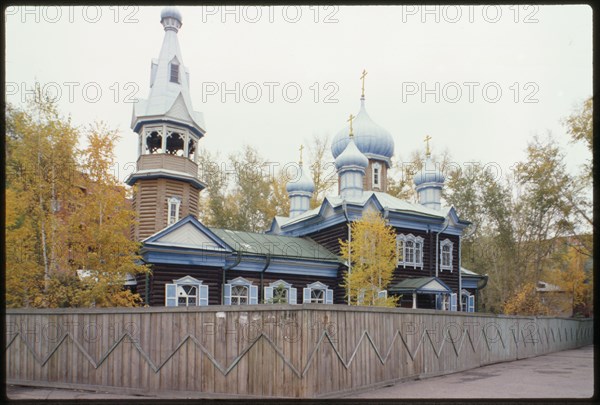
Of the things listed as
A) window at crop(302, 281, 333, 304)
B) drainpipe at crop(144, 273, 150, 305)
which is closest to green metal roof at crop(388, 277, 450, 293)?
window at crop(302, 281, 333, 304)

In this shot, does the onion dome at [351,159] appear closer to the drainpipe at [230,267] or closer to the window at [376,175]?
the window at [376,175]

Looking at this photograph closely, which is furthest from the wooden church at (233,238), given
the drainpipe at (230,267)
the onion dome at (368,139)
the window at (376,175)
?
the window at (376,175)

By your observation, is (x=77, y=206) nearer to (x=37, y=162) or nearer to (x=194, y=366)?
(x=37, y=162)

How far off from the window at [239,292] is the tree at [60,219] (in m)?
6.48

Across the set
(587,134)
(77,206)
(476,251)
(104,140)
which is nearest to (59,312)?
(77,206)

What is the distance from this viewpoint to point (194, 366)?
1084 cm

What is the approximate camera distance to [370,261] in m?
25.6

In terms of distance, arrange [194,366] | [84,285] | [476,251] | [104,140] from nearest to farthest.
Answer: [194,366] < [84,285] < [104,140] < [476,251]

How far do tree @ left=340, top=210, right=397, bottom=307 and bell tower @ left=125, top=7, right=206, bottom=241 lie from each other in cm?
764

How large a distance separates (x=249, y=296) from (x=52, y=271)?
9.68 metres

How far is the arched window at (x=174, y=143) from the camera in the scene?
2552 cm

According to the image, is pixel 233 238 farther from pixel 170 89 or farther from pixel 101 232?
pixel 101 232

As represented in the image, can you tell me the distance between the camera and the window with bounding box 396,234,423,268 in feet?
92.9

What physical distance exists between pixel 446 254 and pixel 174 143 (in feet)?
51.2
